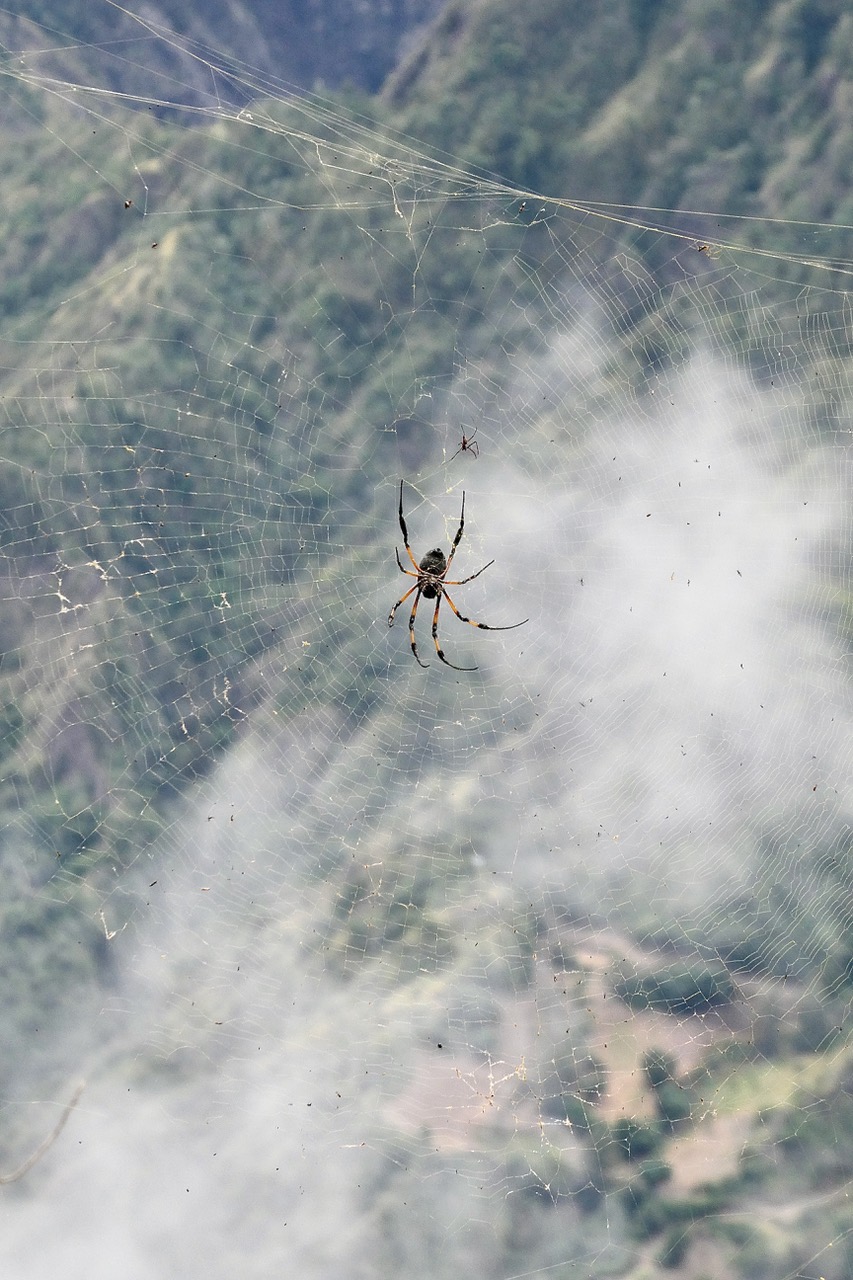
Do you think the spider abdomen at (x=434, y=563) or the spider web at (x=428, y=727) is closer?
the spider abdomen at (x=434, y=563)

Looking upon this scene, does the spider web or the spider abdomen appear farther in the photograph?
the spider web

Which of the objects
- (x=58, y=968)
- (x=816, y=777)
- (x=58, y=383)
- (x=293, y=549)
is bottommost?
(x=58, y=968)

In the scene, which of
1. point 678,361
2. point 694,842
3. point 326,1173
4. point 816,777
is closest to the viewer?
point 816,777

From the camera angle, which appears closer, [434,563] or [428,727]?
[434,563]

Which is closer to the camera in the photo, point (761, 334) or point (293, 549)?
point (761, 334)

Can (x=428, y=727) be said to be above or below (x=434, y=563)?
below

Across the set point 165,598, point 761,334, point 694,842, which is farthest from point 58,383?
point 694,842

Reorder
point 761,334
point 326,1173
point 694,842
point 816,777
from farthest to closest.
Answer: point 326,1173, point 694,842, point 761,334, point 816,777

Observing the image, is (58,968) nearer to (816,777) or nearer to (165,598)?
(165,598)
